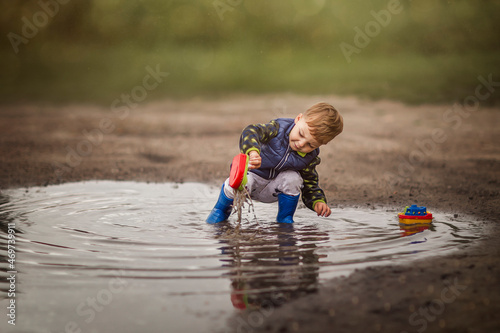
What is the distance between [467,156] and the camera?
7.84m

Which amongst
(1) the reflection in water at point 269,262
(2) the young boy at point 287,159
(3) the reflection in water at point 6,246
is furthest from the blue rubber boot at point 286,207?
(3) the reflection in water at point 6,246

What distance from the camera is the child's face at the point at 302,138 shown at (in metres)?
4.39

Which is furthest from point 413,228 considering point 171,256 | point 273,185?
point 171,256

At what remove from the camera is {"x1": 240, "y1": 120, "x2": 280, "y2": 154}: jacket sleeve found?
4.29 metres

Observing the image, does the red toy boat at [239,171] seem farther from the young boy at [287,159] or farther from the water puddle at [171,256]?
the water puddle at [171,256]

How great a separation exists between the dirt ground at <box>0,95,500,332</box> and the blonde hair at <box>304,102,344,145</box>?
1.19m

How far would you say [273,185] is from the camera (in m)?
4.70

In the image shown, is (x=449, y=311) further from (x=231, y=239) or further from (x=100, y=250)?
(x=100, y=250)

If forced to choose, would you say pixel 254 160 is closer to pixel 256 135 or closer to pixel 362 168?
pixel 256 135

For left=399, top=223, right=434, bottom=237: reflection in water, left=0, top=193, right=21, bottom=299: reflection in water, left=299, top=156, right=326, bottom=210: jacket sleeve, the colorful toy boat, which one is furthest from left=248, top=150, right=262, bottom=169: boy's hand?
left=0, top=193, right=21, bottom=299: reflection in water

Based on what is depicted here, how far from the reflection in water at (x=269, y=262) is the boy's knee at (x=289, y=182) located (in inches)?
11.0

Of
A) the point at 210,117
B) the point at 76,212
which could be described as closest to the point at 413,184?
the point at 76,212

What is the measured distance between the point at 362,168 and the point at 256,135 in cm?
316

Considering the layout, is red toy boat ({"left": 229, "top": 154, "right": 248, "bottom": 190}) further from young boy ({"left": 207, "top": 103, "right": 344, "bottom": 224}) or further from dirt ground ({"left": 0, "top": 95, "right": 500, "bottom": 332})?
dirt ground ({"left": 0, "top": 95, "right": 500, "bottom": 332})
